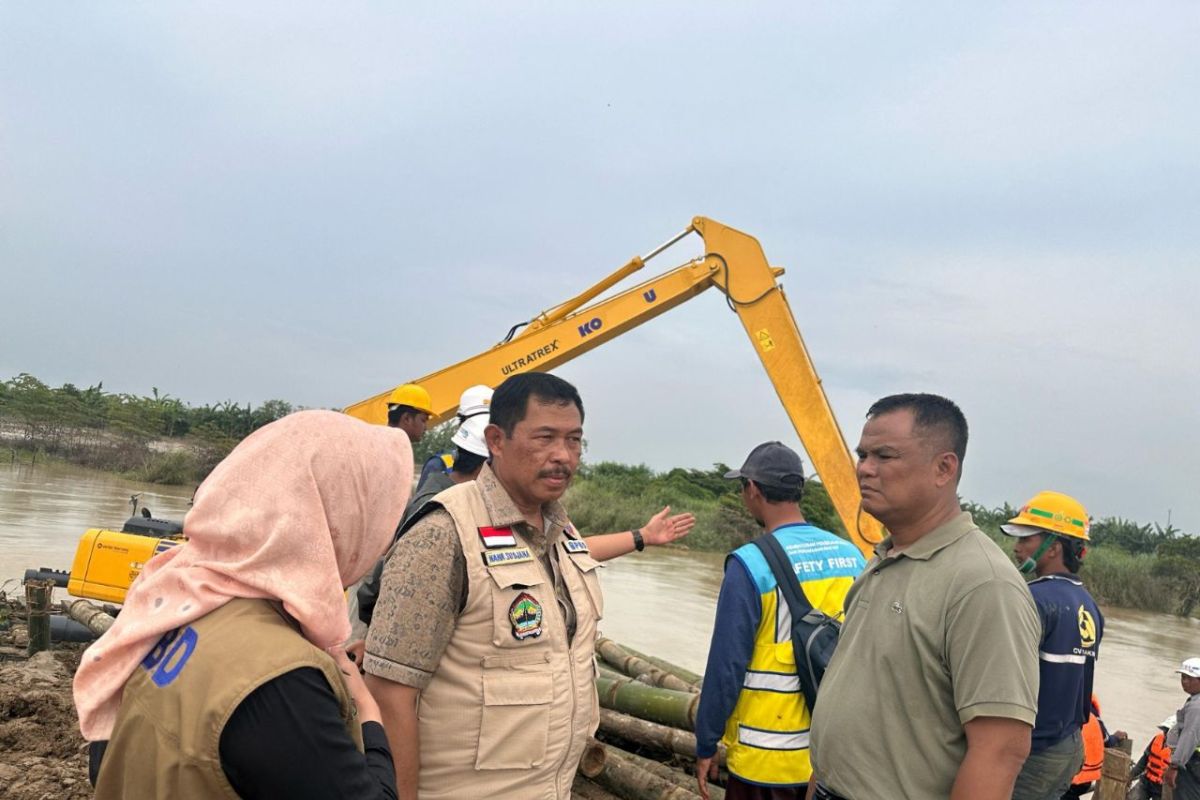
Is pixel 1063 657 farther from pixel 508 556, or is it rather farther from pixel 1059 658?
pixel 508 556

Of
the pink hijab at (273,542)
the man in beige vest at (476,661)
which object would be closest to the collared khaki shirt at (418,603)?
the man in beige vest at (476,661)

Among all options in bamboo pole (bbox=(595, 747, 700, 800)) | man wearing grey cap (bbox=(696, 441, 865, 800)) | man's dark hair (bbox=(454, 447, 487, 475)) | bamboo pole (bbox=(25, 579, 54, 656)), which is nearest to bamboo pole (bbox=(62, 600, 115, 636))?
bamboo pole (bbox=(25, 579, 54, 656))

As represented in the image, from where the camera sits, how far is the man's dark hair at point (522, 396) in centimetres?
237

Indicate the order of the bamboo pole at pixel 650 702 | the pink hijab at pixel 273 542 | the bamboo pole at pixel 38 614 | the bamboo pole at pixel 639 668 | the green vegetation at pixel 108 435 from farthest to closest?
the green vegetation at pixel 108 435 → the bamboo pole at pixel 38 614 → the bamboo pole at pixel 639 668 → the bamboo pole at pixel 650 702 → the pink hijab at pixel 273 542

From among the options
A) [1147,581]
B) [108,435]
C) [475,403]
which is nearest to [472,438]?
[475,403]

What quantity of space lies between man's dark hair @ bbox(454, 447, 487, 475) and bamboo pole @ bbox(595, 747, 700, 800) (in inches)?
75.0

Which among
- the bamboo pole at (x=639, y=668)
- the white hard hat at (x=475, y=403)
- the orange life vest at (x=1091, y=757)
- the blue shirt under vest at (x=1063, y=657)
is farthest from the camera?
the bamboo pole at (x=639, y=668)

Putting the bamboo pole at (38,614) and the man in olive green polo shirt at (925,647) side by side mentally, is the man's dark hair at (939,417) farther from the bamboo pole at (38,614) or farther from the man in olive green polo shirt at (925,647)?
the bamboo pole at (38,614)

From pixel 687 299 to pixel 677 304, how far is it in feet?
0.35

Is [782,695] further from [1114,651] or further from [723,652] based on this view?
[1114,651]

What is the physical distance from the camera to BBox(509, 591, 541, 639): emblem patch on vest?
83.4 inches

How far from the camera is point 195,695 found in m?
1.24

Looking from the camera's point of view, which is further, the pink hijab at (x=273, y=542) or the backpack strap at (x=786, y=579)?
the backpack strap at (x=786, y=579)

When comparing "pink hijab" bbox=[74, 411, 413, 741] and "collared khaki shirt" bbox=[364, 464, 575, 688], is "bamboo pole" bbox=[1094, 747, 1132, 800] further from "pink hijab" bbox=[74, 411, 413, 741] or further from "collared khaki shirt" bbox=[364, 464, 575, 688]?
"pink hijab" bbox=[74, 411, 413, 741]
